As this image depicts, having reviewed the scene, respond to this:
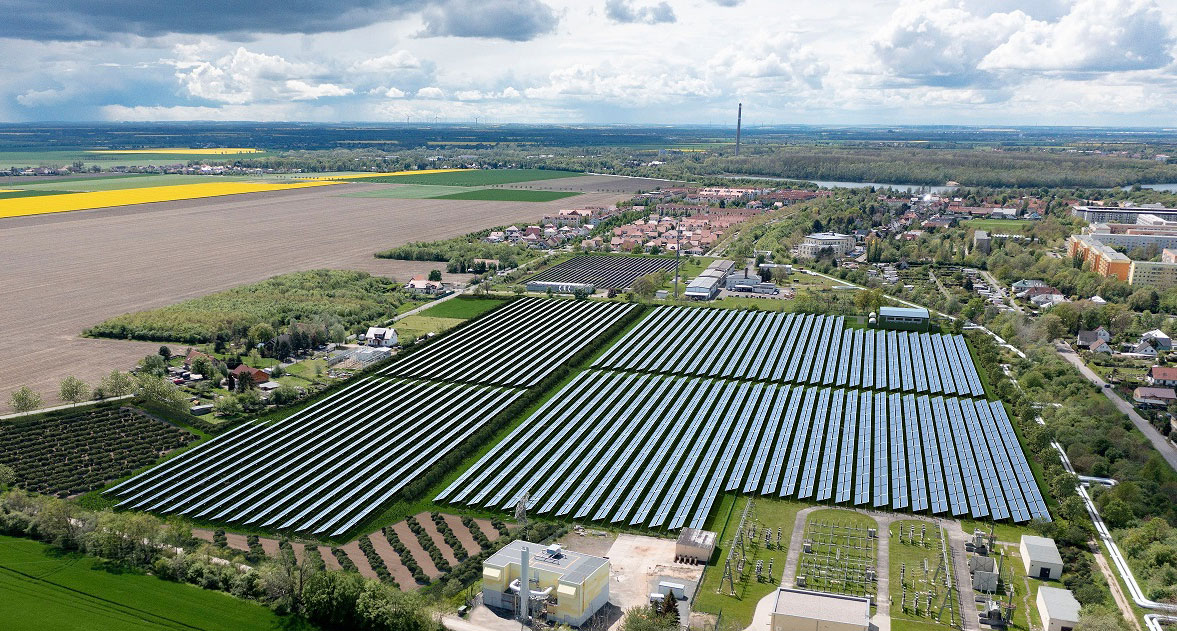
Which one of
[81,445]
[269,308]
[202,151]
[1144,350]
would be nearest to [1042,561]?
[1144,350]

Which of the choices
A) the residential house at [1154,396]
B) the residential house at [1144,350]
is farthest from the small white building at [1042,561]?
the residential house at [1144,350]

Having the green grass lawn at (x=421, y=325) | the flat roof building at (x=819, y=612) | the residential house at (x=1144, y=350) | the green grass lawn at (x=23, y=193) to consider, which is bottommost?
the residential house at (x=1144, y=350)

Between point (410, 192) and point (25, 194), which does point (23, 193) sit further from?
point (410, 192)

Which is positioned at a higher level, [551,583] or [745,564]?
[551,583]

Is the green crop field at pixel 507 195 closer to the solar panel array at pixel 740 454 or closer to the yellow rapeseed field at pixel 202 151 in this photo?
the solar panel array at pixel 740 454

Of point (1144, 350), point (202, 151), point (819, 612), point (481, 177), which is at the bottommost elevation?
point (202, 151)

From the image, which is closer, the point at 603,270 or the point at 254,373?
the point at 254,373

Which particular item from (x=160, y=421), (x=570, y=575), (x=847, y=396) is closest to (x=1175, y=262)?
(x=847, y=396)
